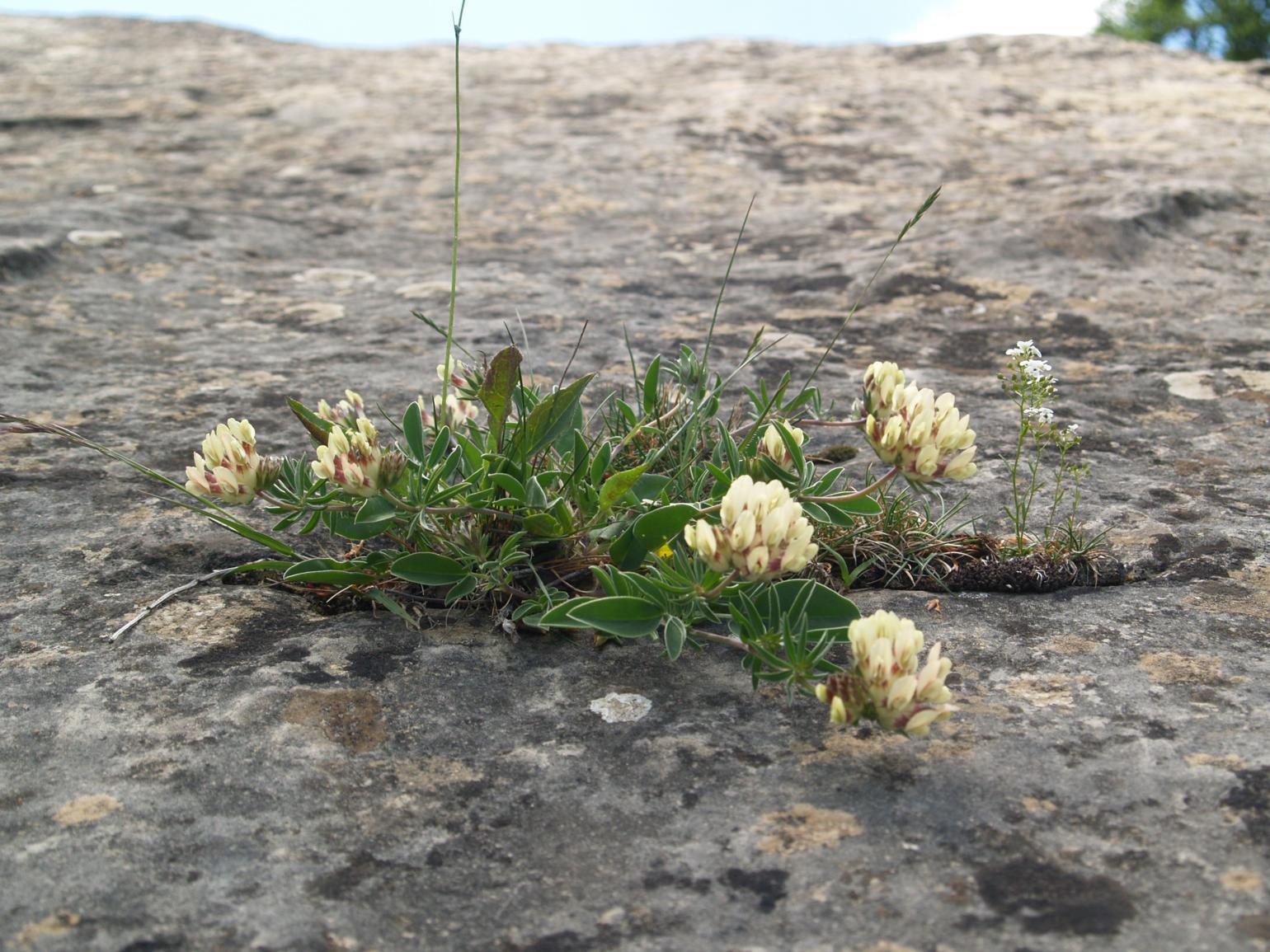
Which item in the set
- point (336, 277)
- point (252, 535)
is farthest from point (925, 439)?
point (336, 277)

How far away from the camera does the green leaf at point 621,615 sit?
5.79ft

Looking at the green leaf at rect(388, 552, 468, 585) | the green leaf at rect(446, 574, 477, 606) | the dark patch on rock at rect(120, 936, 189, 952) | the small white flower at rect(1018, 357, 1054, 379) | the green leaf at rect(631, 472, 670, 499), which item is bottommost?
the dark patch on rock at rect(120, 936, 189, 952)

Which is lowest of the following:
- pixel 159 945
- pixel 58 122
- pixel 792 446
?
pixel 159 945

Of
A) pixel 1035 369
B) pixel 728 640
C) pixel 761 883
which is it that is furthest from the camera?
pixel 1035 369

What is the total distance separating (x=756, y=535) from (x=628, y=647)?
487 millimetres

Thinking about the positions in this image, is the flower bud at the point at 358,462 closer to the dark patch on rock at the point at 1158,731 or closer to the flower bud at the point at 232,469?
the flower bud at the point at 232,469

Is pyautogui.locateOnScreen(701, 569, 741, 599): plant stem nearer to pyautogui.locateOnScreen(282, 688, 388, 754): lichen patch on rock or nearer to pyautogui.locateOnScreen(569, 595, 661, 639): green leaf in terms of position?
pyautogui.locateOnScreen(569, 595, 661, 639): green leaf

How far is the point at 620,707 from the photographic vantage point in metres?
1.82

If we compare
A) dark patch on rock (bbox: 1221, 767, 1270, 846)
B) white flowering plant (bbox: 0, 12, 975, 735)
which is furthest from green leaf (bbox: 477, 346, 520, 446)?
dark patch on rock (bbox: 1221, 767, 1270, 846)

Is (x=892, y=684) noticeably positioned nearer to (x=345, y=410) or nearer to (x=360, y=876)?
(x=360, y=876)

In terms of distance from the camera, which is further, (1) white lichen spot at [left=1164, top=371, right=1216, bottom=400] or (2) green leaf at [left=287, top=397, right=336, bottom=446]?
(1) white lichen spot at [left=1164, top=371, right=1216, bottom=400]

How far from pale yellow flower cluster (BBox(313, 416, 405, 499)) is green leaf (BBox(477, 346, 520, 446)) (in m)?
0.27

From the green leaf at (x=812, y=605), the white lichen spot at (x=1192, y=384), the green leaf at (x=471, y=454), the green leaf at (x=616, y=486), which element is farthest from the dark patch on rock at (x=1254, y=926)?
the white lichen spot at (x=1192, y=384)

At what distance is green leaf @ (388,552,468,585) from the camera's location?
1960mm
